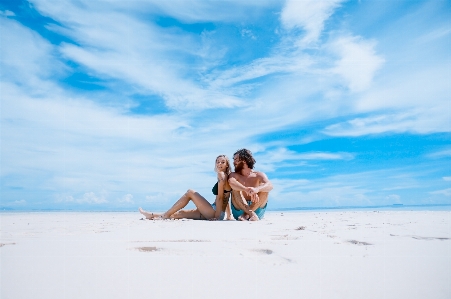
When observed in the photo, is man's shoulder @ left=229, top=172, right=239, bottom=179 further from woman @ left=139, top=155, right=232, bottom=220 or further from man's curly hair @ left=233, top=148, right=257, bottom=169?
man's curly hair @ left=233, top=148, right=257, bottom=169

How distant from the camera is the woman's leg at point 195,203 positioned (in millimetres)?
7070

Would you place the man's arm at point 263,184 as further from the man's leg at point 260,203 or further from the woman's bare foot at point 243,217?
the woman's bare foot at point 243,217

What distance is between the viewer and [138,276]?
2.18m

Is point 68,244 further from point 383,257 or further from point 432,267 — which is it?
point 432,267

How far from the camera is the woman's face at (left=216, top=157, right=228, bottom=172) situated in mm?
6903

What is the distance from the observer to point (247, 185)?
6996 millimetres

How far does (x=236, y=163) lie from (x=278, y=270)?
4889mm

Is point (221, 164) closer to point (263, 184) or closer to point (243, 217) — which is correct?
point (263, 184)

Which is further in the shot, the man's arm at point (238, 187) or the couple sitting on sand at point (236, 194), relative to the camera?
the couple sitting on sand at point (236, 194)

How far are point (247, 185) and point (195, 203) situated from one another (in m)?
1.27

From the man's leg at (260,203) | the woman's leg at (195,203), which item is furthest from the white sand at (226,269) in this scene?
the woman's leg at (195,203)

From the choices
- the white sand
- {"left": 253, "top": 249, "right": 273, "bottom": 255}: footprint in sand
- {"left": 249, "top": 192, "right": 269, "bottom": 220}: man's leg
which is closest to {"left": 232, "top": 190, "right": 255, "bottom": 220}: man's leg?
{"left": 249, "top": 192, "right": 269, "bottom": 220}: man's leg

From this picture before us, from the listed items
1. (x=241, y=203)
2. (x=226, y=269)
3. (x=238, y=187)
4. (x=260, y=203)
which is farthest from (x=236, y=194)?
(x=226, y=269)

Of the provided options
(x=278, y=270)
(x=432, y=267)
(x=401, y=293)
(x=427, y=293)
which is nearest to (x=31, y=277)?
(x=278, y=270)
